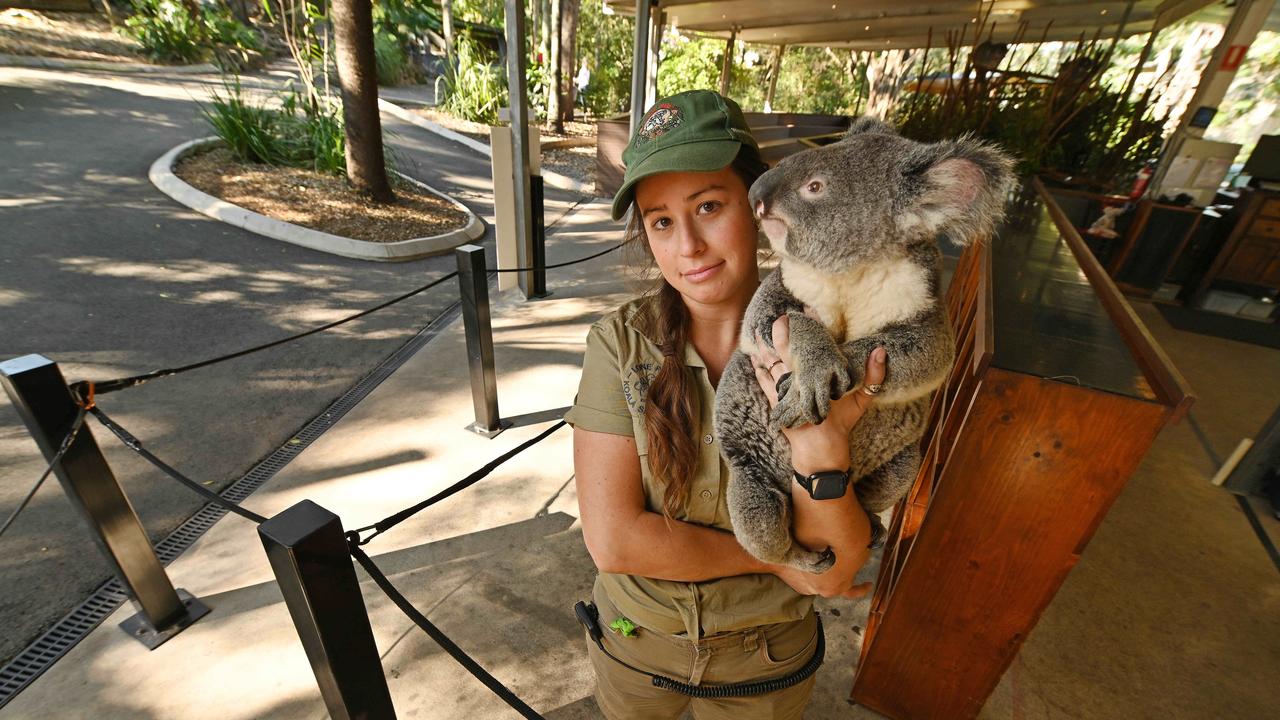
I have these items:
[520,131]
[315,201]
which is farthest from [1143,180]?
[315,201]

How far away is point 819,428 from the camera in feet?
3.88

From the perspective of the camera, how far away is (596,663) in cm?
154

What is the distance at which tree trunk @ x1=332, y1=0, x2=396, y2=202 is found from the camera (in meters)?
6.81

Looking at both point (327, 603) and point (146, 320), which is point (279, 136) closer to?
point (146, 320)

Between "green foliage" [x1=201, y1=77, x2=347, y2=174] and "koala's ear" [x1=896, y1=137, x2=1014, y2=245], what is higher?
"koala's ear" [x1=896, y1=137, x2=1014, y2=245]

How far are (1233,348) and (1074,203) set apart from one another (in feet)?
7.62

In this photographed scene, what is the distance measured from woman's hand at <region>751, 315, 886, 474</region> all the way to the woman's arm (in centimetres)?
30

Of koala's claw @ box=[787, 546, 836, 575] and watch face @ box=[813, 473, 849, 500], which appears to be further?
koala's claw @ box=[787, 546, 836, 575]

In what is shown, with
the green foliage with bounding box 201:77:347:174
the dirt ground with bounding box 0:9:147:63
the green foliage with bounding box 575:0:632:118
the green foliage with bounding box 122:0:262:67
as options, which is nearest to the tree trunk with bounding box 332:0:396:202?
the green foliage with bounding box 201:77:347:174

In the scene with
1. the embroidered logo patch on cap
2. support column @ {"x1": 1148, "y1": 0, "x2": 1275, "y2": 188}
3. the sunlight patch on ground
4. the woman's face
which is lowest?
the sunlight patch on ground

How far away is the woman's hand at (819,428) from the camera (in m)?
1.17

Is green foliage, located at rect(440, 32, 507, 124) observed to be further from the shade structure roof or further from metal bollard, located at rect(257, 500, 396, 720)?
metal bollard, located at rect(257, 500, 396, 720)

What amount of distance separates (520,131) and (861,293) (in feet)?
17.6

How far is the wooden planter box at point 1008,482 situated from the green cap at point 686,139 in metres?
0.93
